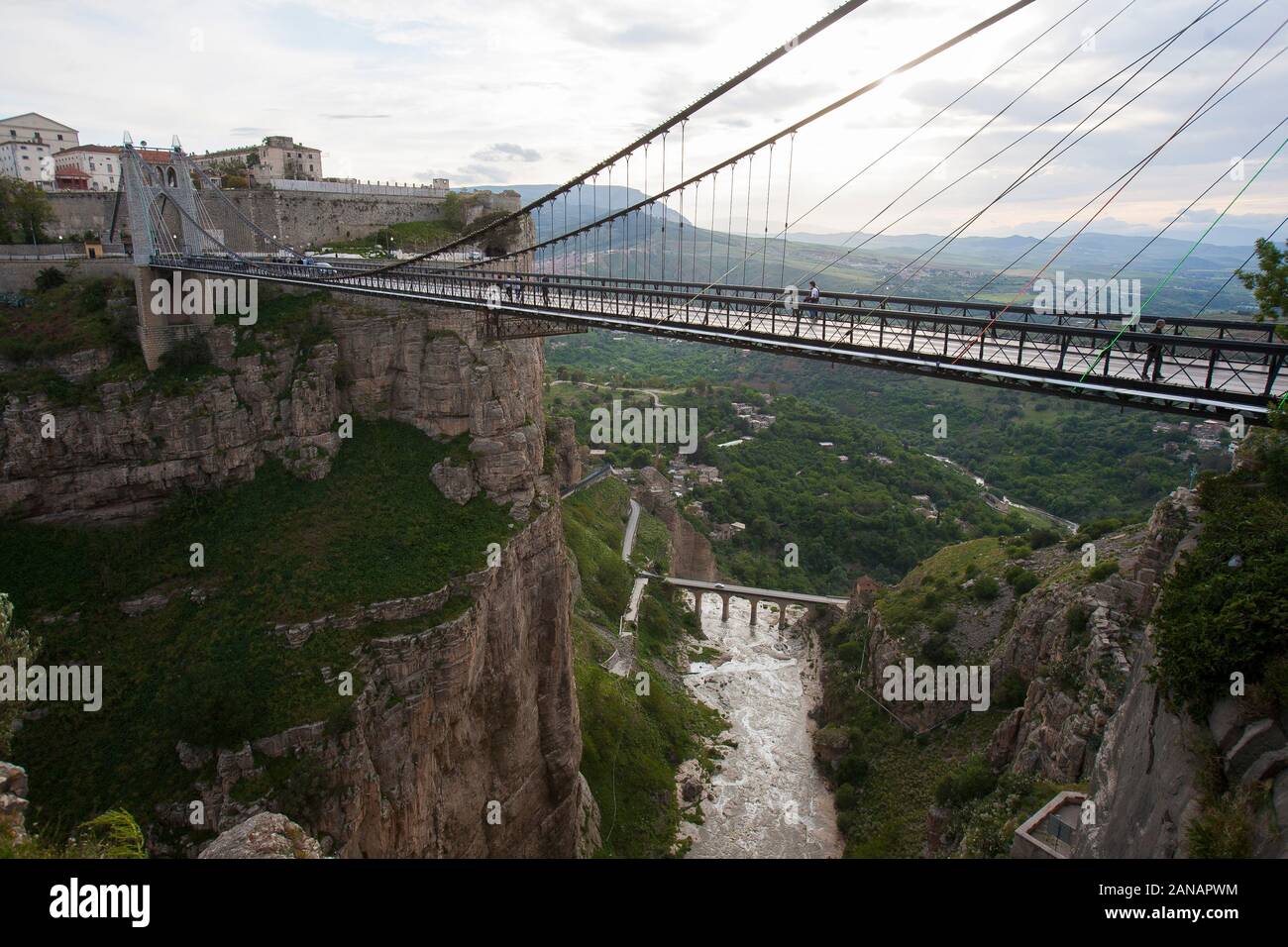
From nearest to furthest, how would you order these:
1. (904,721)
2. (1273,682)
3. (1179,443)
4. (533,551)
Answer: (1273,682) → (533,551) → (904,721) → (1179,443)

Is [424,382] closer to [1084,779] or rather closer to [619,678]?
[619,678]

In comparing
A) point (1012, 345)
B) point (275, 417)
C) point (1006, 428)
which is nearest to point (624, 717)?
point (275, 417)

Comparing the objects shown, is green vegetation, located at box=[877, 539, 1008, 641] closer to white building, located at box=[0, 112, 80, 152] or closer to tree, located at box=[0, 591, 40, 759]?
tree, located at box=[0, 591, 40, 759]

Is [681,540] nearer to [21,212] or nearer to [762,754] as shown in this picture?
[762,754]

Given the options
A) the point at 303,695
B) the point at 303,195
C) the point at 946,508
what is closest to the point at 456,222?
the point at 303,195

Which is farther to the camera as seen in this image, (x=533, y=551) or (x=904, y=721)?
(x=904, y=721)

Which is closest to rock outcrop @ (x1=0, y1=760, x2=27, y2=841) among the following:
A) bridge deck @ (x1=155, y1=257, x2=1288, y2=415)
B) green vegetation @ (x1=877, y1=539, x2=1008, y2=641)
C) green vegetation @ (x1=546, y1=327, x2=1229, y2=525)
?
bridge deck @ (x1=155, y1=257, x2=1288, y2=415)
